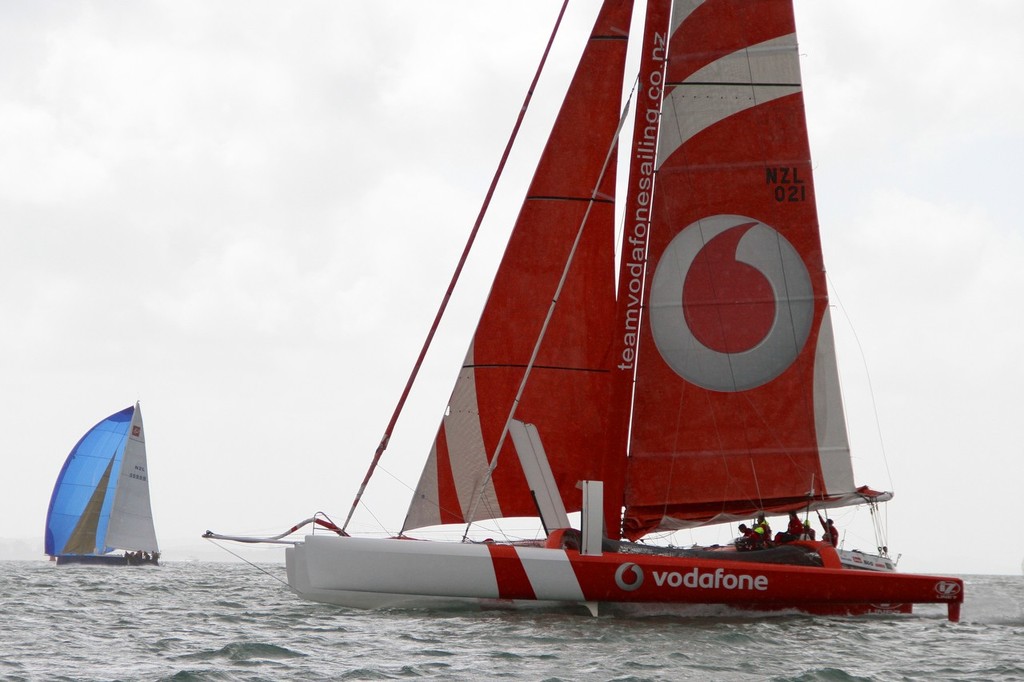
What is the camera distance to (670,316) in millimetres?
17531

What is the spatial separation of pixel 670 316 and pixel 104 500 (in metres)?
43.1

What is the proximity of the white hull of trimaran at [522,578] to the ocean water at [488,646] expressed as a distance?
0.84 ft

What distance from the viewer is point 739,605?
15.5 meters

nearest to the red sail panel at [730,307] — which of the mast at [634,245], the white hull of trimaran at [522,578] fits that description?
the mast at [634,245]

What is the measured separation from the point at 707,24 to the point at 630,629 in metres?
8.99

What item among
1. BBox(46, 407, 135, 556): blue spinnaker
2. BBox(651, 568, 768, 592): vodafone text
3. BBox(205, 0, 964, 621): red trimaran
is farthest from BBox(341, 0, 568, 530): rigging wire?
BBox(46, 407, 135, 556): blue spinnaker

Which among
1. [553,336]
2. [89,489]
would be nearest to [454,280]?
[553,336]

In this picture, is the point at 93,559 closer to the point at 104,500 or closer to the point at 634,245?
the point at 104,500

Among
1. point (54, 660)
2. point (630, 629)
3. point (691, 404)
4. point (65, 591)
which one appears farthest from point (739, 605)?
point (65, 591)

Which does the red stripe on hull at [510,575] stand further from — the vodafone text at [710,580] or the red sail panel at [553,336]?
the red sail panel at [553,336]

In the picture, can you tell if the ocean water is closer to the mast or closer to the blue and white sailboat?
the mast

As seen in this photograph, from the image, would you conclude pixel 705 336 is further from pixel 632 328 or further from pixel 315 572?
pixel 315 572

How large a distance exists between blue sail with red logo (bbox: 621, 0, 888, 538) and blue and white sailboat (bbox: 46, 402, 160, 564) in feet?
134

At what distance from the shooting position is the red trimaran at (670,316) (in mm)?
17219
